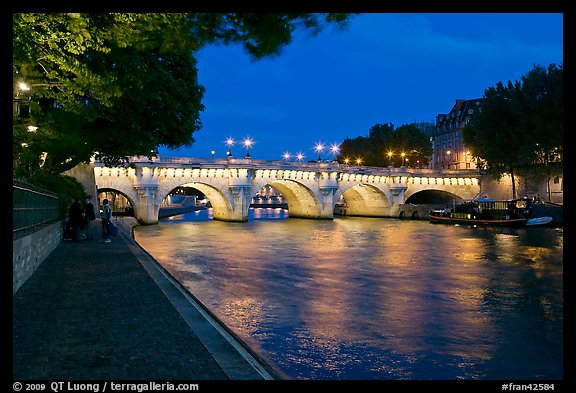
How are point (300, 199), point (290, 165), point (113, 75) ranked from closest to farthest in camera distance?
point (113, 75) < point (290, 165) < point (300, 199)

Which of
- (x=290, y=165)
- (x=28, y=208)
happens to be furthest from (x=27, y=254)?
(x=290, y=165)

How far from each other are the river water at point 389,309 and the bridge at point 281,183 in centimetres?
3004

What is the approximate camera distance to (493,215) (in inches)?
2299

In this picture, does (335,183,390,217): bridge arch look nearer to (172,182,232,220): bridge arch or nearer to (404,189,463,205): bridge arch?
(404,189,463,205): bridge arch

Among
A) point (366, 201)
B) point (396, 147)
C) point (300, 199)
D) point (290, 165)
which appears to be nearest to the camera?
point (290, 165)

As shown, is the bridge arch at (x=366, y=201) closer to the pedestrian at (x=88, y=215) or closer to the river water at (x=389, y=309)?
the river water at (x=389, y=309)

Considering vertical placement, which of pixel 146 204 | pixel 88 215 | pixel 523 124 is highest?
pixel 523 124

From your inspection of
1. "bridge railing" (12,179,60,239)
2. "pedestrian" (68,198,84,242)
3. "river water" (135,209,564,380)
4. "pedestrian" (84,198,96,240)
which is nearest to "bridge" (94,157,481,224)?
"pedestrian" (84,198,96,240)

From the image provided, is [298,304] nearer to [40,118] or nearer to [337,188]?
[40,118]

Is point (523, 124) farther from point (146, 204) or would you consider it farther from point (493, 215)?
point (146, 204)

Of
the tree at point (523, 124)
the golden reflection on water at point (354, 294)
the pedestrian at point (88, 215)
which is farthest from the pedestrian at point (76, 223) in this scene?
the tree at point (523, 124)

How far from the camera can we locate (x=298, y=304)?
14.8 meters

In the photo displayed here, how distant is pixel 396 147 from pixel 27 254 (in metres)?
90.3

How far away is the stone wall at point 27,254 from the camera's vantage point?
35.8 feet
